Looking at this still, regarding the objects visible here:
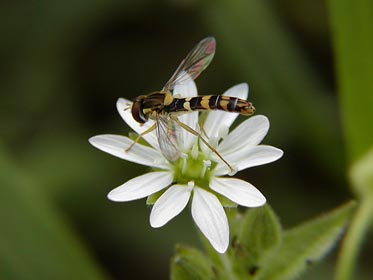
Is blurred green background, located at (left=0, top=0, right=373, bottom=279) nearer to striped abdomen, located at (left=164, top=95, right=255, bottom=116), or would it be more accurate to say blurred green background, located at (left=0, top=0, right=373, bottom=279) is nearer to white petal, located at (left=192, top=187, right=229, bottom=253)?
striped abdomen, located at (left=164, top=95, right=255, bottom=116)

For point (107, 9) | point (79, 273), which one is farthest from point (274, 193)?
point (107, 9)

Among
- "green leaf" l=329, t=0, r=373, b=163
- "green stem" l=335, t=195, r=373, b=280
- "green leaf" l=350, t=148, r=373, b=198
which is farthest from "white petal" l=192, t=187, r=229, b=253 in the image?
"green leaf" l=329, t=0, r=373, b=163

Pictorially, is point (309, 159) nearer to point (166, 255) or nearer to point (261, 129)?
point (166, 255)

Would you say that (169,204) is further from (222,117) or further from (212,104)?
(222,117)

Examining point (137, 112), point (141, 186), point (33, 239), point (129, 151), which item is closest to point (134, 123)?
point (137, 112)

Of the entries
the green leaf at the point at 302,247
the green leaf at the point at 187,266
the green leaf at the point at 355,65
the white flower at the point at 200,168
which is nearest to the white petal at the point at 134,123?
the white flower at the point at 200,168

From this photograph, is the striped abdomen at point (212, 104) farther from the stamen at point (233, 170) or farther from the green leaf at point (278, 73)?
the green leaf at point (278, 73)
